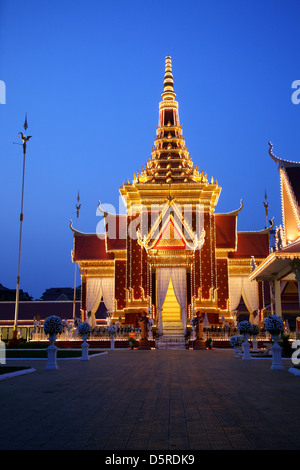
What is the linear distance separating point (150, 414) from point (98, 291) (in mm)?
31952

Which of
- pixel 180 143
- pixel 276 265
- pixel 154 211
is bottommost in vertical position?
pixel 276 265

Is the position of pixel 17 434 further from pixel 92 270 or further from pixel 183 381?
pixel 92 270

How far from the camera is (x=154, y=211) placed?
35.2m

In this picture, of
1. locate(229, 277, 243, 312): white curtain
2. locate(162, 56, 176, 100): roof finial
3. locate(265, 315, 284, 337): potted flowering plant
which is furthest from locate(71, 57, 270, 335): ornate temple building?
locate(265, 315, 284, 337): potted flowering plant

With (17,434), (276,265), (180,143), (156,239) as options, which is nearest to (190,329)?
(156,239)

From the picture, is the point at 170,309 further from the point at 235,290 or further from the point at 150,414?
the point at 150,414

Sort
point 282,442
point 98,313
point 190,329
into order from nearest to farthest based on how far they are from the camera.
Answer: point 282,442
point 190,329
point 98,313

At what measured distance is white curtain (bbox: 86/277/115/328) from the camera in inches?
1487

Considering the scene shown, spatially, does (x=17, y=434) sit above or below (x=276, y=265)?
below

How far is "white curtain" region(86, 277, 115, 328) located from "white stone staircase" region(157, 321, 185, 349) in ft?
20.0

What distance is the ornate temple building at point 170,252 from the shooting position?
32.3 m

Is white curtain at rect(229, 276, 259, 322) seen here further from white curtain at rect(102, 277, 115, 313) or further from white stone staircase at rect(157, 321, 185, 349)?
white curtain at rect(102, 277, 115, 313)

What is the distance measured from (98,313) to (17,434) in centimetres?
4488
